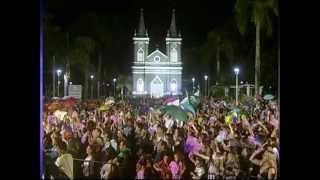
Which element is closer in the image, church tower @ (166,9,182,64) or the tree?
the tree

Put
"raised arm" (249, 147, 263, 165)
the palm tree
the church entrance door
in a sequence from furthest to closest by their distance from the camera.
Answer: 1. the church entrance door
2. the palm tree
3. "raised arm" (249, 147, 263, 165)

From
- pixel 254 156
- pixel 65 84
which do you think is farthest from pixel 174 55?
pixel 254 156

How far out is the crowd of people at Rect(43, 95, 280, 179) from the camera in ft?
20.5

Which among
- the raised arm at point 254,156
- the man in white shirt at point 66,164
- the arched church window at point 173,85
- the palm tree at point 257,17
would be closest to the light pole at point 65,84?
the man in white shirt at point 66,164

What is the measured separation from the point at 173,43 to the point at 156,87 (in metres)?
0.66

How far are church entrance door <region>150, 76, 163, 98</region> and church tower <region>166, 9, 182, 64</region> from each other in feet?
1.07

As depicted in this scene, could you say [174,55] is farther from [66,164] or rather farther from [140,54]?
[66,164]

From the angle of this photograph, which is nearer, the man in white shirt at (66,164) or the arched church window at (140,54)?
the man in white shirt at (66,164)

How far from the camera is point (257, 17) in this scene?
679cm

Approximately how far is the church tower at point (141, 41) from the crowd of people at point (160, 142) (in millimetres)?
619

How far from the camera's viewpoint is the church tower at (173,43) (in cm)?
680

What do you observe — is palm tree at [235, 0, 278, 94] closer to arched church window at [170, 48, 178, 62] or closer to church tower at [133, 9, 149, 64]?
arched church window at [170, 48, 178, 62]

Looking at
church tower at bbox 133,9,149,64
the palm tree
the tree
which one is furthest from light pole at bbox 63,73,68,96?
the palm tree

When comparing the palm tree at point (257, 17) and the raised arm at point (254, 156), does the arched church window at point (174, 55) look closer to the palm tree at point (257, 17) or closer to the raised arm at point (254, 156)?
the palm tree at point (257, 17)
